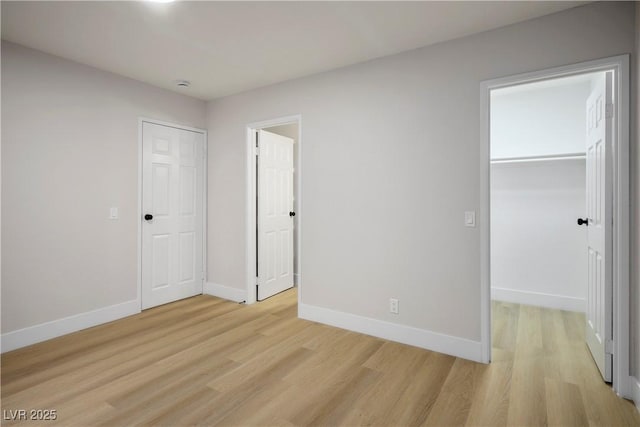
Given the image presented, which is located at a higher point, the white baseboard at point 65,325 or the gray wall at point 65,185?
the gray wall at point 65,185

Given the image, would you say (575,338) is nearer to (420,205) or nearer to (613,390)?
(613,390)

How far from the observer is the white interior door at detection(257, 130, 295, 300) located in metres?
4.10

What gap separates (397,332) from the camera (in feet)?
9.57

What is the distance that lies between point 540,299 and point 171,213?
14.4 ft

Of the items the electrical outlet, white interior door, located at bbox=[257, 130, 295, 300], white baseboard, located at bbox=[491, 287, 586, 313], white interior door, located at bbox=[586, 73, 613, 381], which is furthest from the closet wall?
white interior door, located at bbox=[257, 130, 295, 300]

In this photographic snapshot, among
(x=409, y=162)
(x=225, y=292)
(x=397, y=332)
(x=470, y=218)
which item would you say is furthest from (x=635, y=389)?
(x=225, y=292)

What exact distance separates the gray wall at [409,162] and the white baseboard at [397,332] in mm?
59

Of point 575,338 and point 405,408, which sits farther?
point 575,338

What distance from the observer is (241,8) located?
2232 millimetres

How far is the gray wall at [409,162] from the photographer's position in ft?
7.82

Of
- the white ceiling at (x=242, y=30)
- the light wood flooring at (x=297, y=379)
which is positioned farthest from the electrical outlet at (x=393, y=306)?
the white ceiling at (x=242, y=30)

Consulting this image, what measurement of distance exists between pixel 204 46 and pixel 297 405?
9.17 ft

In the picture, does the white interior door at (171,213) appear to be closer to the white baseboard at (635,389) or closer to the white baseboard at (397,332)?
the white baseboard at (397,332)

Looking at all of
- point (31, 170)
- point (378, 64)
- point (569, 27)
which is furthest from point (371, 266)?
point (31, 170)
